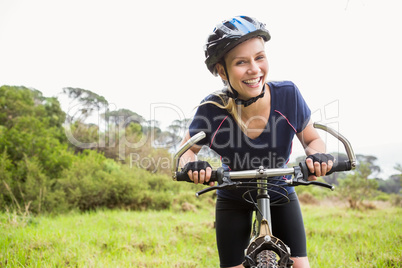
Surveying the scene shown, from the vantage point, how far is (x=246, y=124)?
94.5 inches

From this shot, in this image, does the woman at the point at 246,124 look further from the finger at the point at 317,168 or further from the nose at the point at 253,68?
the finger at the point at 317,168

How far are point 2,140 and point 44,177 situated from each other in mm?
1339

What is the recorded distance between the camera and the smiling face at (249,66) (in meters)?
2.15

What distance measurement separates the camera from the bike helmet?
210 cm

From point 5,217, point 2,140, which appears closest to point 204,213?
point 5,217

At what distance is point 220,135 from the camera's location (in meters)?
2.37

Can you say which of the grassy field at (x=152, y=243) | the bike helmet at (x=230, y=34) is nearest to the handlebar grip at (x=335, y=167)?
the bike helmet at (x=230, y=34)

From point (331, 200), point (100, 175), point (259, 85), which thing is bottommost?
point (331, 200)

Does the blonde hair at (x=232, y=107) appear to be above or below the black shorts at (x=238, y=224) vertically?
above

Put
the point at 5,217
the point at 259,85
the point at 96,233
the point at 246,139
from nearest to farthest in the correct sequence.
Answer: the point at 259,85 → the point at 246,139 → the point at 96,233 → the point at 5,217

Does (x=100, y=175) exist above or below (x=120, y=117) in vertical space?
below

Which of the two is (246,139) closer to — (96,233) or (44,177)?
(96,233)

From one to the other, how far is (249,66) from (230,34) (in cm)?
24

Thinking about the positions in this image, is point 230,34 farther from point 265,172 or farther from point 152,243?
point 152,243
